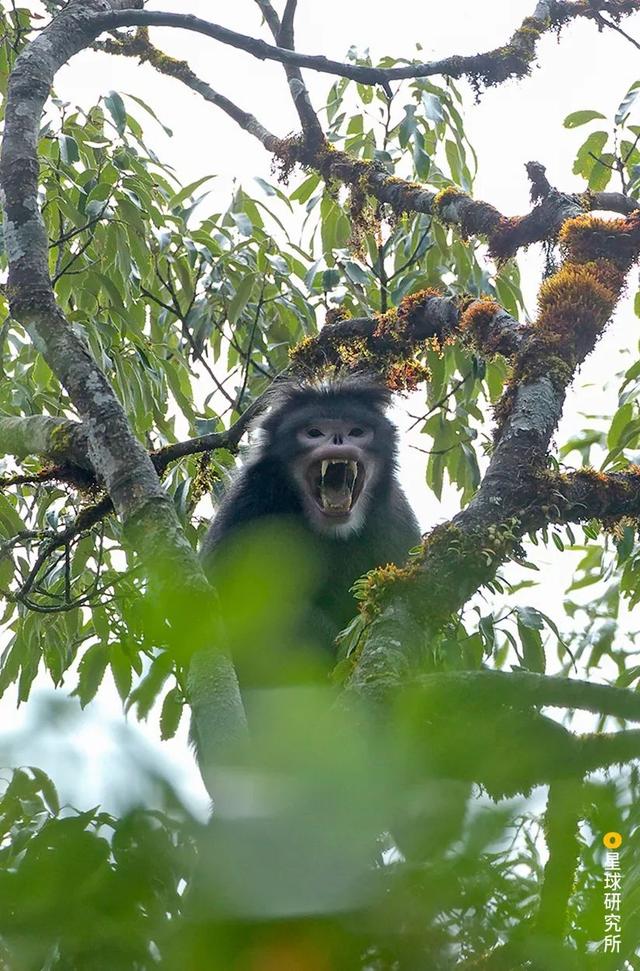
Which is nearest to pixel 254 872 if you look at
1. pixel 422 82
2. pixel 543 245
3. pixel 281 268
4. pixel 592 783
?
pixel 592 783

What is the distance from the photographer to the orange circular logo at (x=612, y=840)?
773mm

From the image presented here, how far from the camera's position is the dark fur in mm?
4242

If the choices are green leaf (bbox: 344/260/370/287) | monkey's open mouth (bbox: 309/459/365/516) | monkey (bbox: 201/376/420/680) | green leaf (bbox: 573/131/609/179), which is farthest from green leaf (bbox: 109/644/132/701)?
green leaf (bbox: 573/131/609/179)

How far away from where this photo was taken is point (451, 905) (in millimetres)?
654

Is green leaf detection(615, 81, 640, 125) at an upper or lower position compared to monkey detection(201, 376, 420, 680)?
upper

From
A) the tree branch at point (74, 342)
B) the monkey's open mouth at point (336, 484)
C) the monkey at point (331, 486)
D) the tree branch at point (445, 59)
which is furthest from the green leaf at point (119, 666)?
the tree branch at point (445, 59)

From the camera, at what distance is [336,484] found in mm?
4332

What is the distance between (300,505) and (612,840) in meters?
3.64

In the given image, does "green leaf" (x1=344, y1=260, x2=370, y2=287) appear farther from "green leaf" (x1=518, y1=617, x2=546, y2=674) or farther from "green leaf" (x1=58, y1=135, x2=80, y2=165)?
"green leaf" (x1=518, y1=617, x2=546, y2=674)

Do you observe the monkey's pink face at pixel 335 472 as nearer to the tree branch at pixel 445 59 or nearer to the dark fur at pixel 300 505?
the dark fur at pixel 300 505

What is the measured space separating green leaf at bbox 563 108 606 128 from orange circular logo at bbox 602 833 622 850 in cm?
358

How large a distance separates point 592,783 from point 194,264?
3.25m

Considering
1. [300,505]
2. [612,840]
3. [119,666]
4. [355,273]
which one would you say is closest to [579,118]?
[355,273]

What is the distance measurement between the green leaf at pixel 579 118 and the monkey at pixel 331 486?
1264mm
